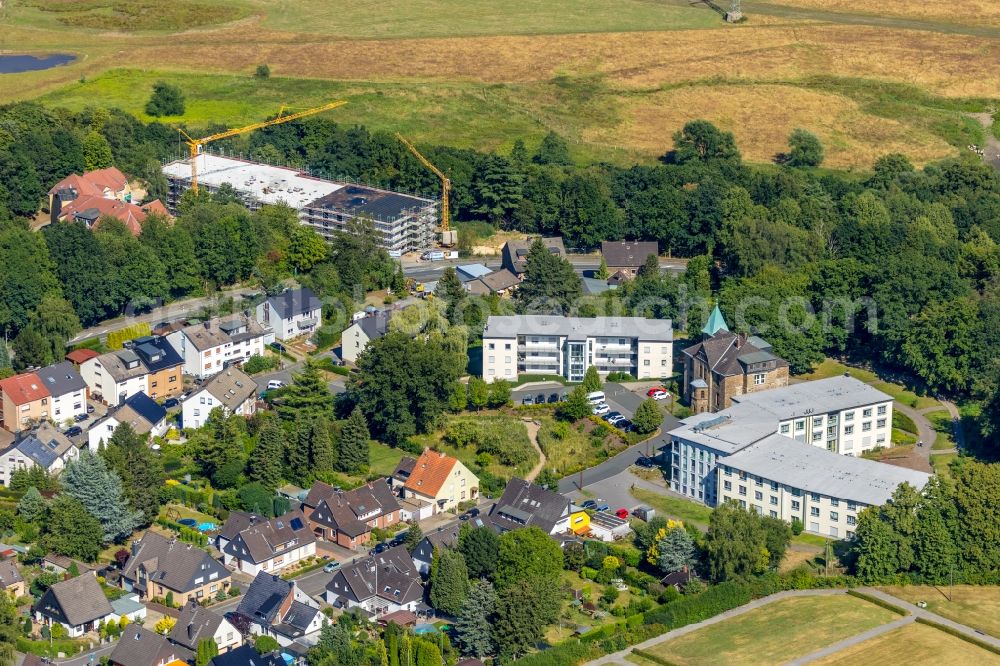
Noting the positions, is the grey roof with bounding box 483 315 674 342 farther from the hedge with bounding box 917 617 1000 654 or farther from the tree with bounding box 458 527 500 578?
the hedge with bounding box 917 617 1000 654

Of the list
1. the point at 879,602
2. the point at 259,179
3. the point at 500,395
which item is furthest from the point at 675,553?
the point at 259,179

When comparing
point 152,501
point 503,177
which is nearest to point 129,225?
point 503,177

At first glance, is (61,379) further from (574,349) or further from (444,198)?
(444,198)

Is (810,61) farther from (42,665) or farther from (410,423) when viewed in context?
(42,665)

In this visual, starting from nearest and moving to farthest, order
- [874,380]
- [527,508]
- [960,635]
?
[960,635]
[527,508]
[874,380]

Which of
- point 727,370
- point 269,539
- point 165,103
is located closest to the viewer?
point 269,539
